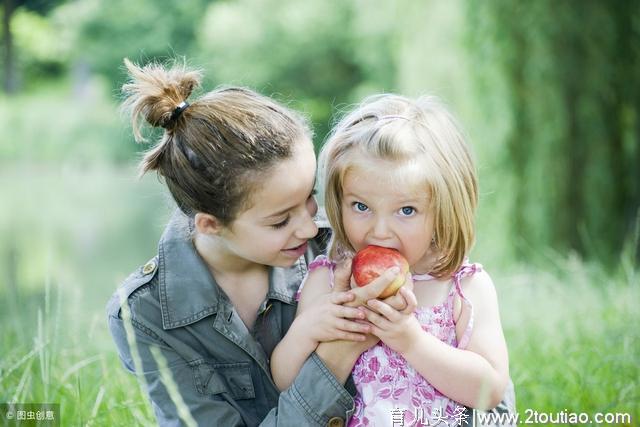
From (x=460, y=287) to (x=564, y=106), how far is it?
169 inches

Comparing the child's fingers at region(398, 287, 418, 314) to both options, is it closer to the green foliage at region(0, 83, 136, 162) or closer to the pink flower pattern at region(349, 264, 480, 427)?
the pink flower pattern at region(349, 264, 480, 427)

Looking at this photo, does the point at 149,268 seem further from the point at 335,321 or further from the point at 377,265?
the point at 377,265

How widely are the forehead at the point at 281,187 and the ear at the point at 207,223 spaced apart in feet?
0.28

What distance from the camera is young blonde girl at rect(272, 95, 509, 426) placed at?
186cm

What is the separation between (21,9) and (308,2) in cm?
723

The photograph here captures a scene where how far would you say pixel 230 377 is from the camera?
2.09 metres

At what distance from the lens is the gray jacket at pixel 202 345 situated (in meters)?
1.98

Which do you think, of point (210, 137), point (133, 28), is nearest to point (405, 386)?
point (210, 137)

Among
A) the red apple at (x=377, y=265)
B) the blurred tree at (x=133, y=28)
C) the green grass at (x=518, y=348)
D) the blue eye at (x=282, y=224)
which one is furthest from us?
the blurred tree at (x=133, y=28)

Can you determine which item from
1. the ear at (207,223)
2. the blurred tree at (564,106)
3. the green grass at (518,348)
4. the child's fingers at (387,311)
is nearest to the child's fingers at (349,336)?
the child's fingers at (387,311)

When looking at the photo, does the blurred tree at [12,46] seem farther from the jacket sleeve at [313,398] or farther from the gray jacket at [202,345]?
the jacket sleeve at [313,398]

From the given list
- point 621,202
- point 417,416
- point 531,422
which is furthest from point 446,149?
point 621,202

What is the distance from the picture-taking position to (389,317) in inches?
71.6

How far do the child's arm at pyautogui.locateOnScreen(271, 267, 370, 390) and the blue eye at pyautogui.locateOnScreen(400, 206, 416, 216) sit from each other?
25cm
